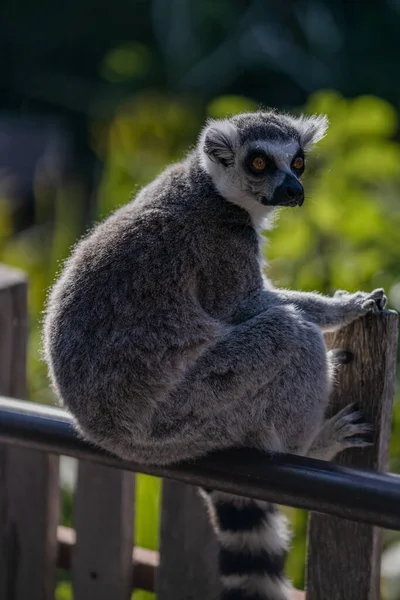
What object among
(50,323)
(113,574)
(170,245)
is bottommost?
(113,574)

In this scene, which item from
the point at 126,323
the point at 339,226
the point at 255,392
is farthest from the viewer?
the point at 339,226

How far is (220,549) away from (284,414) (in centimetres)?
44

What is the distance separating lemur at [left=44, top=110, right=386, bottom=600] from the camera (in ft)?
8.34

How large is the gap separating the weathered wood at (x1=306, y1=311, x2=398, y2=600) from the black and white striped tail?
0.33ft

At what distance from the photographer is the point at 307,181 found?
12.9 feet

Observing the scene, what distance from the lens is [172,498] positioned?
2.85m

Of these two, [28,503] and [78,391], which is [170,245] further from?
[28,503]

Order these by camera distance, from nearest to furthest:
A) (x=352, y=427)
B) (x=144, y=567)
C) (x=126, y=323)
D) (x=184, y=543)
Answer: (x=352, y=427) < (x=126, y=323) < (x=184, y=543) < (x=144, y=567)

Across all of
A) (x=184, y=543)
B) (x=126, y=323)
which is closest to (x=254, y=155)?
(x=126, y=323)

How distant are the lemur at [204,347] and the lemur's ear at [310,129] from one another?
0.15m

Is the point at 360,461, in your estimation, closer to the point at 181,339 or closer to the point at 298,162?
the point at 181,339

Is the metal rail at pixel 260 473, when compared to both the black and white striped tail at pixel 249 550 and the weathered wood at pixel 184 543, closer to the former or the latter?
the black and white striped tail at pixel 249 550

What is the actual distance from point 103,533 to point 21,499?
1.48 ft

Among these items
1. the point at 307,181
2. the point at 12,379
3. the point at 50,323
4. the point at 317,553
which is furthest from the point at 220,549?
the point at 307,181
